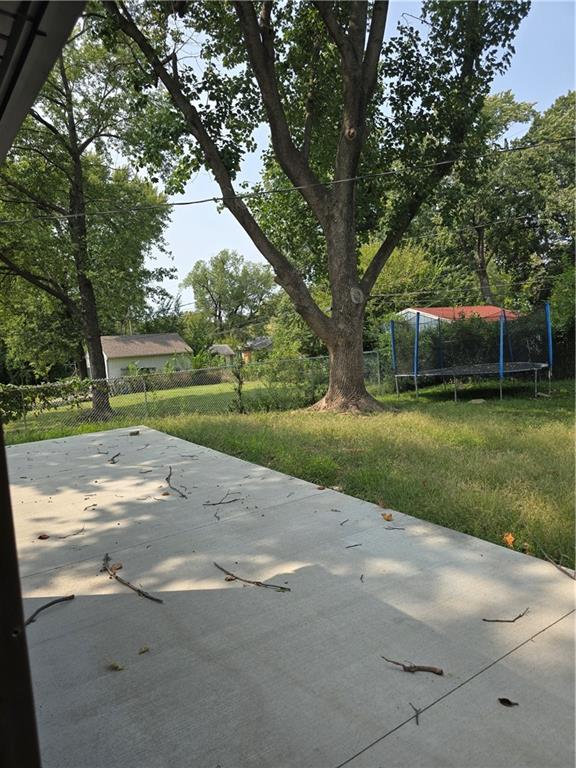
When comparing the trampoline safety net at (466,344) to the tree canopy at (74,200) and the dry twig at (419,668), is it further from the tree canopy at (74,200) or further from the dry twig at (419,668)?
the dry twig at (419,668)

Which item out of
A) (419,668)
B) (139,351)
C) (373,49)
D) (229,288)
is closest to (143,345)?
(139,351)

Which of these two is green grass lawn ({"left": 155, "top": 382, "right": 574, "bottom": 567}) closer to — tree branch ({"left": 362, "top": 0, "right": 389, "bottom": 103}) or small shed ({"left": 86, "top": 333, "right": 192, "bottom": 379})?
tree branch ({"left": 362, "top": 0, "right": 389, "bottom": 103})

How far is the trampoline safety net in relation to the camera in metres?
13.2

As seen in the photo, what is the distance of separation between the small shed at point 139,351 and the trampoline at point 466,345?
82.5 feet

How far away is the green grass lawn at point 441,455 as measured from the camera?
3.73m

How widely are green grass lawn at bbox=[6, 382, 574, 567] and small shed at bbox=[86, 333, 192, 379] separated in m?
27.5

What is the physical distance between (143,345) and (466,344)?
2885 centimetres

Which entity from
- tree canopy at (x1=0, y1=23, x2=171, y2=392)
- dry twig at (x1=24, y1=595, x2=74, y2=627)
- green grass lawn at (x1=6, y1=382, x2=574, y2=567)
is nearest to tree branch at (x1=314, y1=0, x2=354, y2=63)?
green grass lawn at (x1=6, y1=382, x2=574, y2=567)

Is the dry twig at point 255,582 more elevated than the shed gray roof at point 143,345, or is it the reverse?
the shed gray roof at point 143,345

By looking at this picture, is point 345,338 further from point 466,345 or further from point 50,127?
point 50,127

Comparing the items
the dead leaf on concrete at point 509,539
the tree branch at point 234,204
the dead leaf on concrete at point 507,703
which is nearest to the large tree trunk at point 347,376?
the tree branch at point 234,204

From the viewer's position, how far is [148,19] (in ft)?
35.0

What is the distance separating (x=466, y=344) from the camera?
1384 cm

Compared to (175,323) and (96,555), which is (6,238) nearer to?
(96,555)
